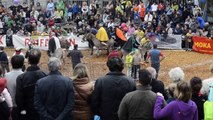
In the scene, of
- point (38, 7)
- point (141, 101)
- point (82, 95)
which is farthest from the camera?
point (38, 7)

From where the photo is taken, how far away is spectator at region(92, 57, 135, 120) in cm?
750

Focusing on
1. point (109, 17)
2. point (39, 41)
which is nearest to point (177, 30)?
point (109, 17)

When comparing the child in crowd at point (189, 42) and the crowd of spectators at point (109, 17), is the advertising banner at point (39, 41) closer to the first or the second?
the crowd of spectators at point (109, 17)

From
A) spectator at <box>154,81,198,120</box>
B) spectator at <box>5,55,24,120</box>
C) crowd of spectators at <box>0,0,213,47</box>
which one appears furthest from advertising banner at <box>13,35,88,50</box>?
spectator at <box>154,81,198,120</box>

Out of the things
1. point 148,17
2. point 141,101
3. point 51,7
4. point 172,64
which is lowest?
point 172,64

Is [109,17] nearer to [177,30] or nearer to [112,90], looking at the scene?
[177,30]

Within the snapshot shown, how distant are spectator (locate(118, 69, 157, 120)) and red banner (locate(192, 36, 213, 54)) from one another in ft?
62.4

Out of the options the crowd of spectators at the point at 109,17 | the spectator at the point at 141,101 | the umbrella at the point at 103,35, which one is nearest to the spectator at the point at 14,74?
the spectator at the point at 141,101

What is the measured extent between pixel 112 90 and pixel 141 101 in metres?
0.70

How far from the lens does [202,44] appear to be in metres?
25.8

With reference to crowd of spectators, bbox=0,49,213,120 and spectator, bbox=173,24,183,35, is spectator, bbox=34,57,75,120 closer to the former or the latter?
crowd of spectators, bbox=0,49,213,120

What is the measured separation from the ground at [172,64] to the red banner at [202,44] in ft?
1.37

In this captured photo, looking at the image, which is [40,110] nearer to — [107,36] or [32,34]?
[107,36]

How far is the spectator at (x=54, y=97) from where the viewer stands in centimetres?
738
